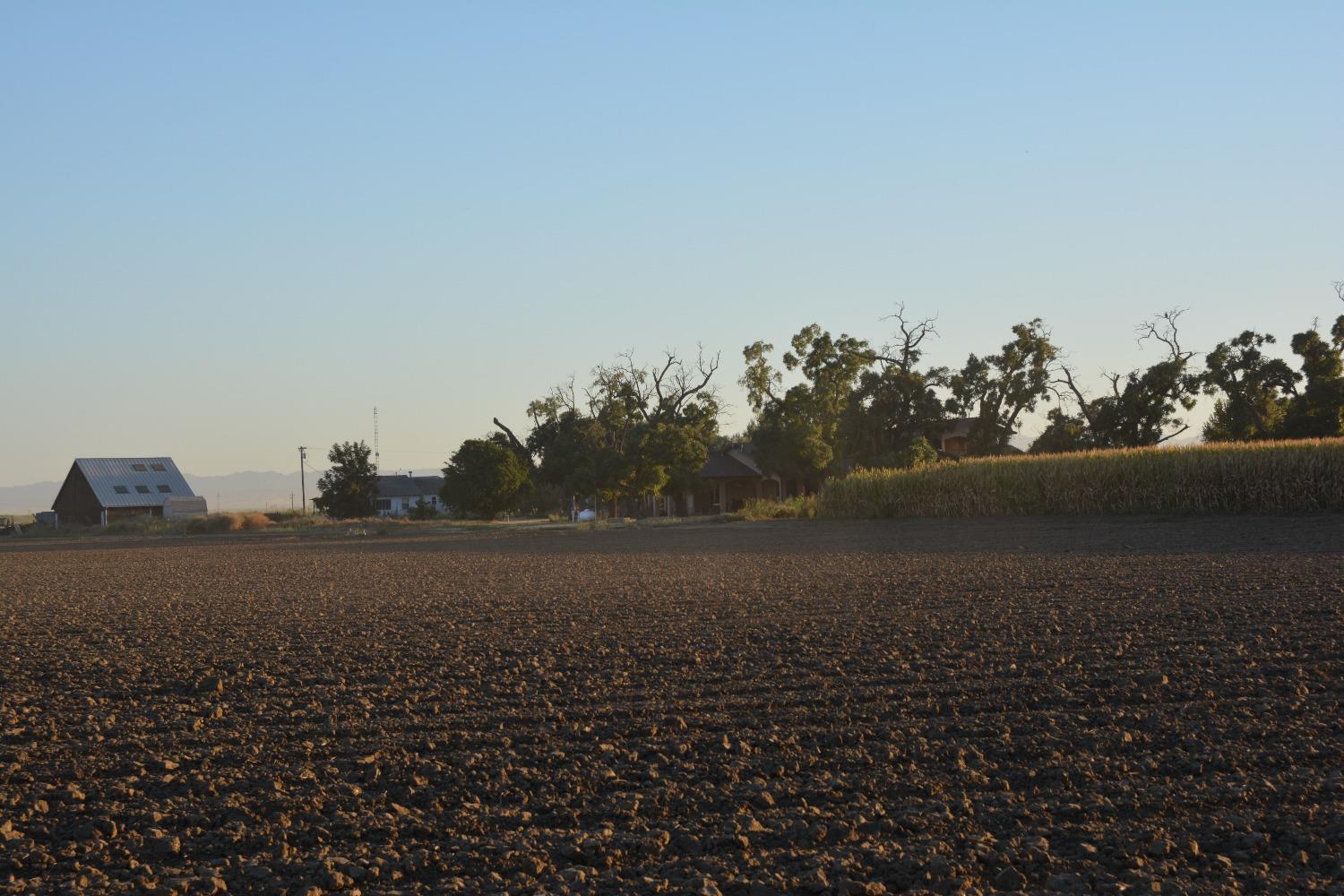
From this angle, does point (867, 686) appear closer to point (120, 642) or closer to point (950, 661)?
point (950, 661)

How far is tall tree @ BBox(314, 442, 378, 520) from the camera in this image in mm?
59875

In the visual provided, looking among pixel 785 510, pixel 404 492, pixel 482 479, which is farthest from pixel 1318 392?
pixel 404 492

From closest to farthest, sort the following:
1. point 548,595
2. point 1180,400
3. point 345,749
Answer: point 345,749
point 548,595
point 1180,400

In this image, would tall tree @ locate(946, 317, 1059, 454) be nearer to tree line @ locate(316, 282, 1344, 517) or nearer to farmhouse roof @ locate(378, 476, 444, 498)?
tree line @ locate(316, 282, 1344, 517)

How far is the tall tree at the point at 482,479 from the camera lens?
53.0 meters

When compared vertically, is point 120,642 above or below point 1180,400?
below

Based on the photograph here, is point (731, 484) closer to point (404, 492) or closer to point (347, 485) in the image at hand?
point (347, 485)

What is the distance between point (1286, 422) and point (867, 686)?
4387cm

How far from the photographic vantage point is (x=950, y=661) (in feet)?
28.0

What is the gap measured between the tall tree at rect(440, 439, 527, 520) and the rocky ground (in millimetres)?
39378

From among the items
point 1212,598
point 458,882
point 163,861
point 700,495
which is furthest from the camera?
point 700,495

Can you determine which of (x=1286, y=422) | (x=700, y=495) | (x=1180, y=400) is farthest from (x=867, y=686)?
(x=700, y=495)

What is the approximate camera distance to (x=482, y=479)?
52.9m

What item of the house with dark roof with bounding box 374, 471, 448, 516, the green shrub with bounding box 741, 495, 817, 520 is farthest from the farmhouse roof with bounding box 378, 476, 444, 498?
the green shrub with bounding box 741, 495, 817, 520
